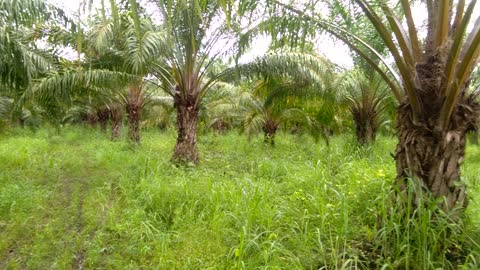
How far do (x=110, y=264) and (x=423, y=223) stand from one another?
9.24 ft

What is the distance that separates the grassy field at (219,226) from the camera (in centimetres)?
332

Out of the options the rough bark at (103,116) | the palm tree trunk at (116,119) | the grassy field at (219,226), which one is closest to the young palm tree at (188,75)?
the grassy field at (219,226)

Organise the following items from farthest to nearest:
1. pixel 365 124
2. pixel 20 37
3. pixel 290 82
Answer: pixel 365 124
pixel 290 82
pixel 20 37

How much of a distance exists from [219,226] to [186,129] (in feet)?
15.0

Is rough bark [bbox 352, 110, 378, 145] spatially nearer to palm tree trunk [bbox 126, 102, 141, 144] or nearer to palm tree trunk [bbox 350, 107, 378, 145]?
palm tree trunk [bbox 350, 107, 378, 145]

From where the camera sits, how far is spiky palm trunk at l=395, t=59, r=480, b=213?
343cm

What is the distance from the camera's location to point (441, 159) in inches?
137

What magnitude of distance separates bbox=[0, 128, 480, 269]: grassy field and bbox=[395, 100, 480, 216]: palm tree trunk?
8.3 inches

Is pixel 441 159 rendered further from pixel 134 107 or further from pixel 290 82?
pixel 134 107

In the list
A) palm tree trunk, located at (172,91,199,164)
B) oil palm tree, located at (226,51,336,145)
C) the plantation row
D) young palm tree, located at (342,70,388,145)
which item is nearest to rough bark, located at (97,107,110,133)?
oil palm tree, located at (226,51,336,145)

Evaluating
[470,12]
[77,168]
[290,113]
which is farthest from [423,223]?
[290,113]

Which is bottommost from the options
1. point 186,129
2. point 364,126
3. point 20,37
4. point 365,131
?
point 186,129

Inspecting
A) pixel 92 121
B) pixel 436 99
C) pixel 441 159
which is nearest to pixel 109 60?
pixel 436 99

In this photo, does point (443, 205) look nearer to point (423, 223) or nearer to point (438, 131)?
point (423, 223)
